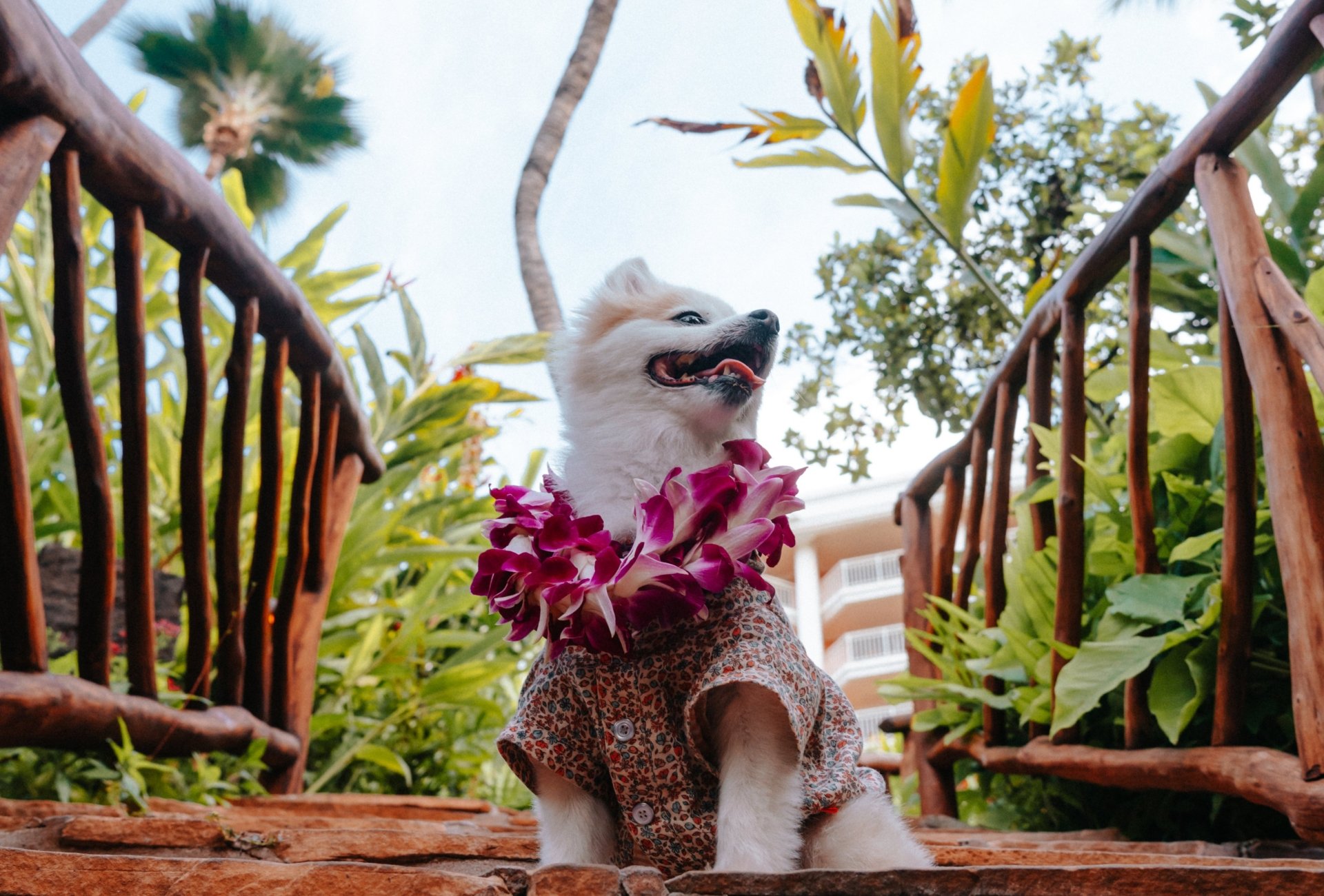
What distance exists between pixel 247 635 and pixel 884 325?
116 inches

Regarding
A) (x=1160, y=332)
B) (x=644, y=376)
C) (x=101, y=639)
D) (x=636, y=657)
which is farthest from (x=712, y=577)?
(x=1160, y=332)

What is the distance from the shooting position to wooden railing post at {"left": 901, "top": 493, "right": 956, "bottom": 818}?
2.67m

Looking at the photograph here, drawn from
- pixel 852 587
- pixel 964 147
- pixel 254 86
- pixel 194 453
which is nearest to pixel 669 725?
pixel 194 453

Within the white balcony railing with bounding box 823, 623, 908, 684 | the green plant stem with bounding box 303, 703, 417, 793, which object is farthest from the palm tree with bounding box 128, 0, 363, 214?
the white balcony railing with bounding box 823, 623, 908, 684

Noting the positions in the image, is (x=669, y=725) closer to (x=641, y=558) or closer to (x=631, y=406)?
(x=641, y=558)

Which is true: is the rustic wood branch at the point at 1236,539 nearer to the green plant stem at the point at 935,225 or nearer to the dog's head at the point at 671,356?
the dog's head at the point at 671,356

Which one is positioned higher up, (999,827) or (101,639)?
(101,639)

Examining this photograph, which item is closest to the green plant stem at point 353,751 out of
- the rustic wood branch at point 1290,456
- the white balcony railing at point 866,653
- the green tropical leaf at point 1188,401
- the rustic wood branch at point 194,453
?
the rustic wood branch at point 194,453

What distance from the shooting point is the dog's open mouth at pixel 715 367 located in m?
1.36

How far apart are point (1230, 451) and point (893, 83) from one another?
1513 mm

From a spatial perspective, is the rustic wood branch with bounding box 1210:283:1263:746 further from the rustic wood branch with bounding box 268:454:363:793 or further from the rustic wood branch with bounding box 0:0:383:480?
the rustic wood branch with bounding box 268:454:363:793

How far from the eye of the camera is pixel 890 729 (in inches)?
118

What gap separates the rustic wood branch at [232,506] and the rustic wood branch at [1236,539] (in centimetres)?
178

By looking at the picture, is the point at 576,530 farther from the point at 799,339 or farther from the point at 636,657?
the point at 799,339
